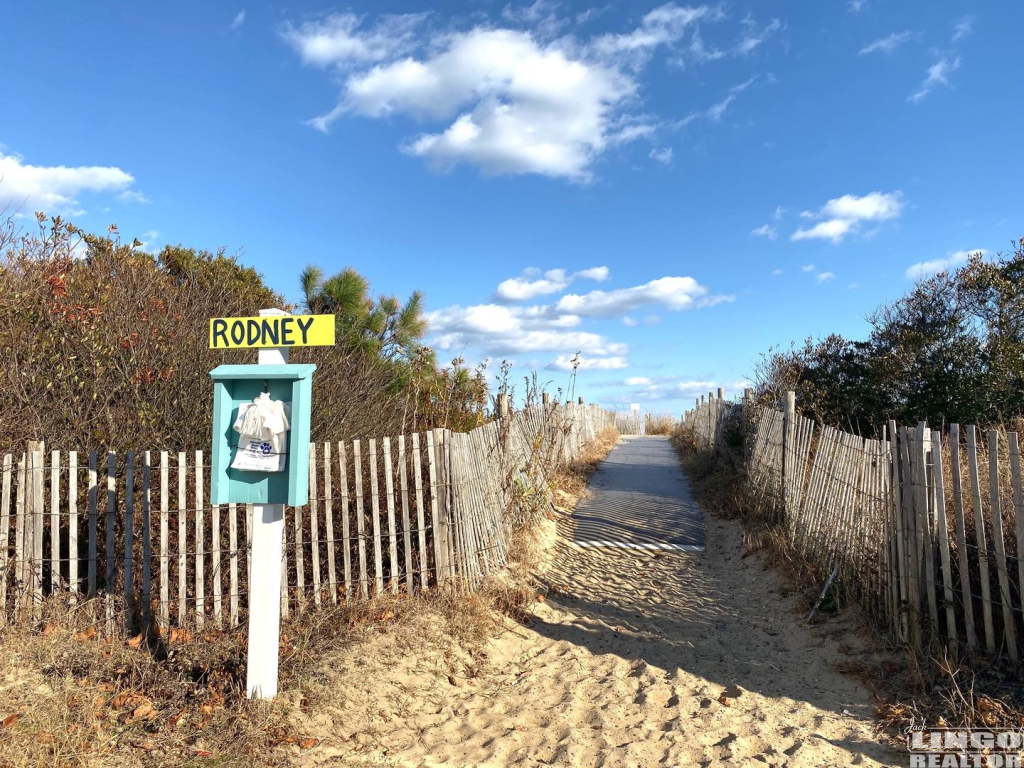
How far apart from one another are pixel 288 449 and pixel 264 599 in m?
0.90

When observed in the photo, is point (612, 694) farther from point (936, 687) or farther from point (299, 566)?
point (299, 566)

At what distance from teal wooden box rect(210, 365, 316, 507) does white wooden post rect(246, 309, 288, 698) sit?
109 millimetres

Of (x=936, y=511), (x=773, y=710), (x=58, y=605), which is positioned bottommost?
(x=773, y=710)

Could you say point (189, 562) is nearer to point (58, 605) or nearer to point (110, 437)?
point (58, 605)

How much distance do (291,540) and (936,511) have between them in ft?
16.0

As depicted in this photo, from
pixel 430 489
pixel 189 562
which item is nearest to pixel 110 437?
pixel 189 562

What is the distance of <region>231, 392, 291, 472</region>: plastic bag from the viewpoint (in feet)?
12.3

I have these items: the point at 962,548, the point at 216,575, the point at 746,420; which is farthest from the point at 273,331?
the point at 746,420

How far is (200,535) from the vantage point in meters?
4.81

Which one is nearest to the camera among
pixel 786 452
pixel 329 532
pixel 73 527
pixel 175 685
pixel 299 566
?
pixel 175 685

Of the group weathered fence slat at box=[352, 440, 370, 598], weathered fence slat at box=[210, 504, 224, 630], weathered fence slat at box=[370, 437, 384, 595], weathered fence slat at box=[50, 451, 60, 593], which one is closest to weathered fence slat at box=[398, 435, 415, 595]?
weathered fence slat at box=[370, 437, 384, 595]

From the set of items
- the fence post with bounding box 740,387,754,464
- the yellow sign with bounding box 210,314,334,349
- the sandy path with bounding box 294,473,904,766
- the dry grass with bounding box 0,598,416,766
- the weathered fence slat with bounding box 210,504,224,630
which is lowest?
the sandy path with bounding box 294,473,904,766

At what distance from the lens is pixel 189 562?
5.00 metres

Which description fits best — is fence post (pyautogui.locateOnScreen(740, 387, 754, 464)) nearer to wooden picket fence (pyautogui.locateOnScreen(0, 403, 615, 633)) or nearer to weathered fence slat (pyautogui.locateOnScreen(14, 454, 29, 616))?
wooden picket fence (pyautogui.locateOnScreen(0, 403, 615, 633))
